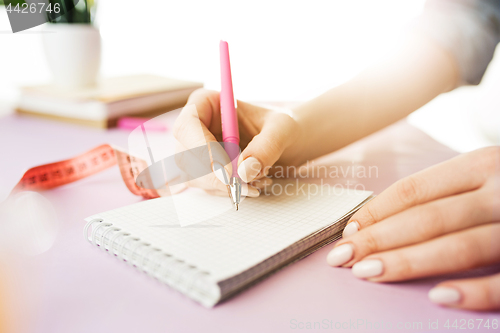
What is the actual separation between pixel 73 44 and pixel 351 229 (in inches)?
48.1

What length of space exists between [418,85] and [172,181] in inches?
29.3

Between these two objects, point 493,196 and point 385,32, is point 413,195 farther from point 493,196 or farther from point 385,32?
point 385,32

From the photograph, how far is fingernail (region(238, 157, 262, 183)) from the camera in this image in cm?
57

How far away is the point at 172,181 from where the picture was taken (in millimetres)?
745

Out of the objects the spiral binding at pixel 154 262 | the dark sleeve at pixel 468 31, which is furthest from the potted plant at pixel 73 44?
the dark sleeve at pixel 468 31

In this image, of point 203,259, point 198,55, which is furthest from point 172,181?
point 198,55

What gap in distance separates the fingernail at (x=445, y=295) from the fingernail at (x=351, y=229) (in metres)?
0.14

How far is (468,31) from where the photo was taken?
96cm

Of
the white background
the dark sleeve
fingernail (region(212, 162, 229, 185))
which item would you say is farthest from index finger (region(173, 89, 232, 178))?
the white background

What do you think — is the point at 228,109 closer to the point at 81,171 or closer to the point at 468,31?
the point at 81,171

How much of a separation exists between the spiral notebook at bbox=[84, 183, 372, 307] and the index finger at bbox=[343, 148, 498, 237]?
61 millimetres

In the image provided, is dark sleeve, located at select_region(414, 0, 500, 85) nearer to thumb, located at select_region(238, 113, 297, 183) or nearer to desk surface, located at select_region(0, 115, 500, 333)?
thumb, located at select_region(238, 113, 297, 183)

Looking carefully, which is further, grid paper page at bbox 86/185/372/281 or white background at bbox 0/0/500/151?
white background at bbox 0/0/500/151

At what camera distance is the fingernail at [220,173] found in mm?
585
